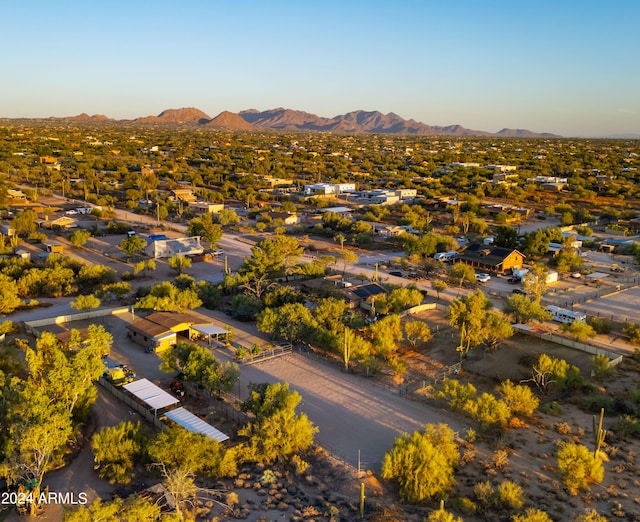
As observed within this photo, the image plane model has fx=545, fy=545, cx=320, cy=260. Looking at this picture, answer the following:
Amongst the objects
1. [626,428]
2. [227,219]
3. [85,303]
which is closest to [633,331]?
[626,428]

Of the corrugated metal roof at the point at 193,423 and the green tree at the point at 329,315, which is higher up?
the green tree at the point at 329,315

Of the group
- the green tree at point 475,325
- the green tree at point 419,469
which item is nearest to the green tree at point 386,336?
the green tree at point 475,325

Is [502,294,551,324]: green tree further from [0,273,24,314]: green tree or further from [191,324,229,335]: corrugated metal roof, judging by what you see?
[0,273,24,314]: green tree

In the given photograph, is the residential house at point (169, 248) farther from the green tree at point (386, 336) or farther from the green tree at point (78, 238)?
the green tree at point (386, 336)

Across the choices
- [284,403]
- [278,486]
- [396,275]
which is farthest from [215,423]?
[396,275]

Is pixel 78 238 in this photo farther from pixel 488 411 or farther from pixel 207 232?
pixel 488 411

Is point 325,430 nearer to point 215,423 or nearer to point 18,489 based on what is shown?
point 215,423

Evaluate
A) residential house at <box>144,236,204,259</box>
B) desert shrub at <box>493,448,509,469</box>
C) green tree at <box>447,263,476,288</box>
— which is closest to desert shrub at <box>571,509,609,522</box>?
desert shrub at <box>493,448,509,469</box>
